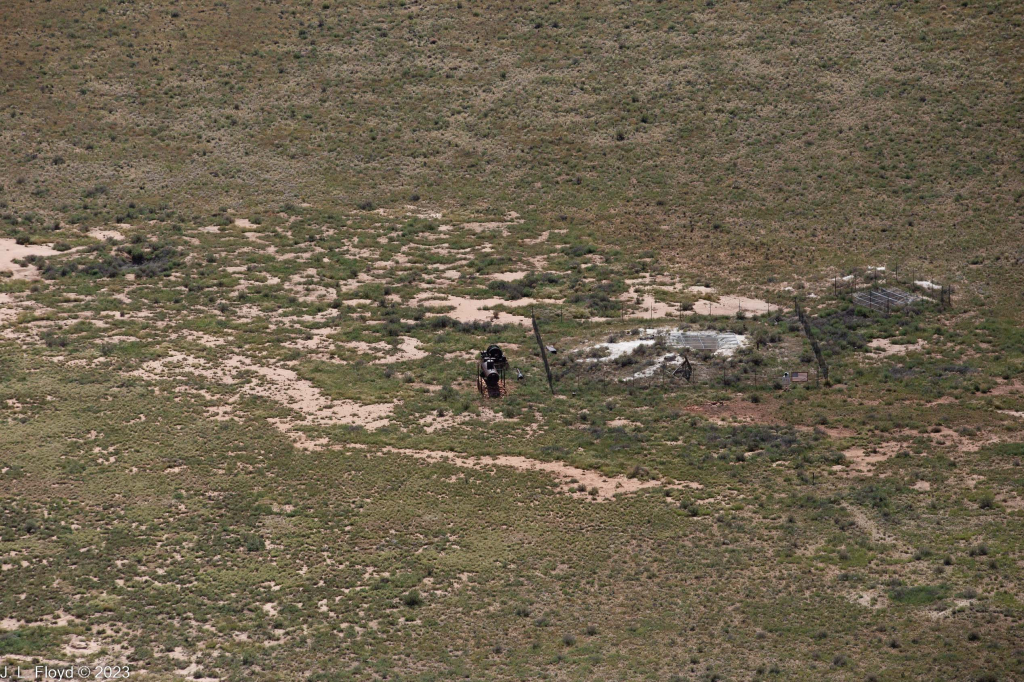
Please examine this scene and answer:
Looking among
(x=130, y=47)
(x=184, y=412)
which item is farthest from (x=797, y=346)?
(x=130, y=47)

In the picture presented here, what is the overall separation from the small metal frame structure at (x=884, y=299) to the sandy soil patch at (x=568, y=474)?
20.1m

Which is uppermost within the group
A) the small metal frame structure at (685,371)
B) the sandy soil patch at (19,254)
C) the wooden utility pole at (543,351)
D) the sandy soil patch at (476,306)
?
the sandy soil patch at (19,254)

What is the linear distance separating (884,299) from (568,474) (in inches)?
936

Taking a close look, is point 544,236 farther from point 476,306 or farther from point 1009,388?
point 1009,388

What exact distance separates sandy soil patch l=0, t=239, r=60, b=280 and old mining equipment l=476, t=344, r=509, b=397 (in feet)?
92.1

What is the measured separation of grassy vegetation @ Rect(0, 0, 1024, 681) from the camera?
5769 centimetres

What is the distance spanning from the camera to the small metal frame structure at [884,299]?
3206 inches

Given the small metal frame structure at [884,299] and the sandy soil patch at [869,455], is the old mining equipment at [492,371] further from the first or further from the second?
the small metal frame structure at [884,299]

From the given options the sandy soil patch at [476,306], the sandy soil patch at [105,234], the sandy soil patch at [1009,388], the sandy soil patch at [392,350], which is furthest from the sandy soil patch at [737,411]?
the sandy soil patch at [105,234]

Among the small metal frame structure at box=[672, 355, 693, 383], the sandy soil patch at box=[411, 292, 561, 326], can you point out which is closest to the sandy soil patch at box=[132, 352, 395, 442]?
the sandy soil patch at box=[411, 292, 561, 326]

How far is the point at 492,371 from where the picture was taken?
74.6 metres

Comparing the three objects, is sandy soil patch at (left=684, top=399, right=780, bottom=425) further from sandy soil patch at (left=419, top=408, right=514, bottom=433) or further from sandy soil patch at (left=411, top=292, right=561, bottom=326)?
sandy soil patch at (left=411, top=292, right=561, bottom=326)

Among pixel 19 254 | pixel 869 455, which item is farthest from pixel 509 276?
pixel 19 254

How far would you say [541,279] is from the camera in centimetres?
8662
